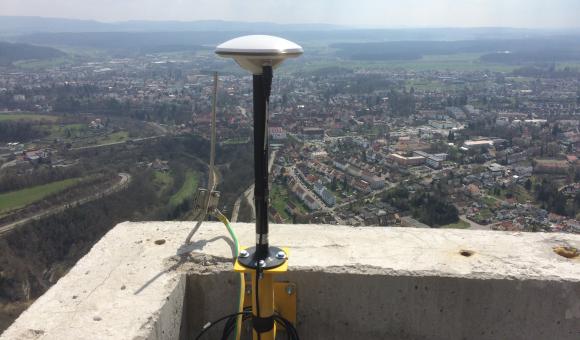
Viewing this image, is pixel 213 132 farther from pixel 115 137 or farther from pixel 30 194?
pixel 115 137

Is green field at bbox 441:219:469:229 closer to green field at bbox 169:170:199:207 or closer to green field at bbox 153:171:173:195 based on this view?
green field at bbox 169:170:199:207

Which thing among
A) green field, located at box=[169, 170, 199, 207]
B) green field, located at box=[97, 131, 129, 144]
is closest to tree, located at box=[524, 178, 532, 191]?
green field, located at box=[169, 170, 199, 207]

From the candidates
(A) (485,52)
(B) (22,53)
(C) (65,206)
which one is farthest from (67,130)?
(A) (485,52)

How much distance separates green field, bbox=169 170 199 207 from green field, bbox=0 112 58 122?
760 inches

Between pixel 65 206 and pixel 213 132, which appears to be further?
pixel 65 206

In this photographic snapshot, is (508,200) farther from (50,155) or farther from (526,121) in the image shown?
(50,155)

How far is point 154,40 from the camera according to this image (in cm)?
11206

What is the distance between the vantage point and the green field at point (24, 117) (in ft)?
107

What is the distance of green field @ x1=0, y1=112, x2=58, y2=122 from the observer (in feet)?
107

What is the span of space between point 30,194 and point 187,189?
21.2ft

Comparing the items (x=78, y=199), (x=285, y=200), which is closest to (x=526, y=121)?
(x=285, y=200)

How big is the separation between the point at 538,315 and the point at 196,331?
52.2 inches

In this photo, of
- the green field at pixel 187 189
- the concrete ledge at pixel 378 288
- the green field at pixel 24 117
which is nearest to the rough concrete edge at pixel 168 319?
the concrete ledge at pixel 378 288

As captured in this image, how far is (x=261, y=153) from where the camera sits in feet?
4.55
